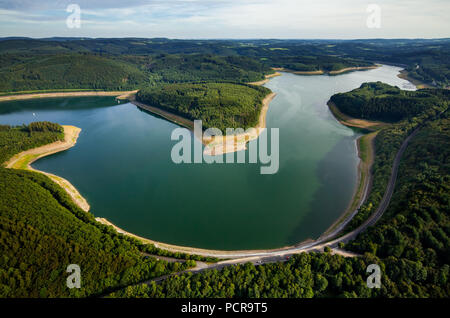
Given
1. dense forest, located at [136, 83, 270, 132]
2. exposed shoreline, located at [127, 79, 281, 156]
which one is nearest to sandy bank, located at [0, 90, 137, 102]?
dense forest, located at [136, 83, 270, 132]

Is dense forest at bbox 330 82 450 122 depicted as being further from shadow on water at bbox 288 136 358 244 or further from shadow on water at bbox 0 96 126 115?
shadow on water at bbox 0 96 126 115

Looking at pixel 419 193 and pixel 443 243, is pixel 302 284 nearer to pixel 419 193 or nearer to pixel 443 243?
pixel 443 243

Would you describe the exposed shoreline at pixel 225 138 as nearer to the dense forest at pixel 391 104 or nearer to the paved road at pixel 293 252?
the dense forest at pixel 391 104

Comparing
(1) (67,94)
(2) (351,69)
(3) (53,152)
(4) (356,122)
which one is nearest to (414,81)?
(2) (351,69)

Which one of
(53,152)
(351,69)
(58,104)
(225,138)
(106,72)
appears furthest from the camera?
(351,69)

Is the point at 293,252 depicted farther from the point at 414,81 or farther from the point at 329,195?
the point at 414,81

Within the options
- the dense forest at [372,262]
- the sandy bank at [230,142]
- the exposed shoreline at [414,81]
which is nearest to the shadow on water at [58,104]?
the sandy bank at [230,142]
